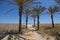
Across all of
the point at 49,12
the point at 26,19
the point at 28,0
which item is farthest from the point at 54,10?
the point at 28,0

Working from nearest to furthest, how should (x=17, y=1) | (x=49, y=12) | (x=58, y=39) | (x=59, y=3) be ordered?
(x=58, y=39)
(x=17, y=1)
(x=59, y=3)
(x=49, y=12)

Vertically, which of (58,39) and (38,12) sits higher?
(38,12)

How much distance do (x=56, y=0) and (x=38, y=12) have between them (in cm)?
1138

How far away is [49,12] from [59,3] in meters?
14.3

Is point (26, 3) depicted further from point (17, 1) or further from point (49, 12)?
point (49, 12)

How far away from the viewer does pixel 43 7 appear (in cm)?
3225

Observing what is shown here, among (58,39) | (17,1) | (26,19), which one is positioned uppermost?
(17,1)

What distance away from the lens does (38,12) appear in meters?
32.1

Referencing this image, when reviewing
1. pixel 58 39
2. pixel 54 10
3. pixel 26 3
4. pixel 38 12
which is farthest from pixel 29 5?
pixel 54 10

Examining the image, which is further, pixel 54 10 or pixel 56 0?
pixel 54 10

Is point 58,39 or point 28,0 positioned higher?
point 28,0

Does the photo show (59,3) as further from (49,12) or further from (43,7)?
(49,12)

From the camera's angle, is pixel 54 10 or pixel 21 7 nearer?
pixel 21 7

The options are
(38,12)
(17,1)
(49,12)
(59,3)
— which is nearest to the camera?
(17,1)
